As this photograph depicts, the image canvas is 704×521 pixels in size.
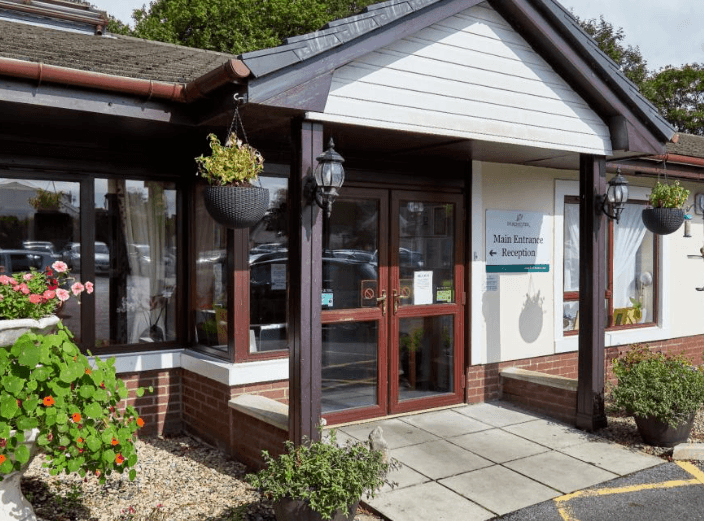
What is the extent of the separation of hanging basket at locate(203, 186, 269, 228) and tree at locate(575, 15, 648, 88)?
24.9 meters

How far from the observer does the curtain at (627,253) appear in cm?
845

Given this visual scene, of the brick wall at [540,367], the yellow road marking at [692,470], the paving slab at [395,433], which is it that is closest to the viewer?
the yellow road marking at [692,470]

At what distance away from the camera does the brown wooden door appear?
19.6 ft

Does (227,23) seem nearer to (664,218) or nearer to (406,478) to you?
(664,218)

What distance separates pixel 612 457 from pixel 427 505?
6.42ft

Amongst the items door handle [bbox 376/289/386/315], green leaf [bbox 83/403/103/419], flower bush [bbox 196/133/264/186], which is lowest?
green leaf [bbox 83/403/103/419]

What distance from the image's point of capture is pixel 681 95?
2827cm

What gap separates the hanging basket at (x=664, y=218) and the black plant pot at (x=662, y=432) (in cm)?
185

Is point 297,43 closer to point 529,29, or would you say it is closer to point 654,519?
point 529,29

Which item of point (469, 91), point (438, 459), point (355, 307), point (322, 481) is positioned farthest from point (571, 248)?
point (322, 481)

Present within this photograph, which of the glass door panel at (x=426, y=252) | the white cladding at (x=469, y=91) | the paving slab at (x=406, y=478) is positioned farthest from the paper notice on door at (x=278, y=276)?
the paving slab at (x=406, y=478)

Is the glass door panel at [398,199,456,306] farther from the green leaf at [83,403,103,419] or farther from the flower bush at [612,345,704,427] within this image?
the green leaf at [83,403,103,419]

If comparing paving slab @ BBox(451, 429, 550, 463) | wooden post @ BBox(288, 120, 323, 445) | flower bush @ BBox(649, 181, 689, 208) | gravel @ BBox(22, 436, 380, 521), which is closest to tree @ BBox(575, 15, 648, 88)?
flower bush @ BBox(649, 181, 689, 208)

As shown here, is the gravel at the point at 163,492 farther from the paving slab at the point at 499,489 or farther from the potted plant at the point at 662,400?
the paving slab at the point at 499,489
